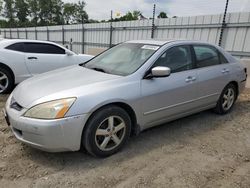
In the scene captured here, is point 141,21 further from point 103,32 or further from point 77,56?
point 77,56

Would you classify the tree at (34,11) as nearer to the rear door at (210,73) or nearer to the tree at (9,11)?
the tree at (9,11)

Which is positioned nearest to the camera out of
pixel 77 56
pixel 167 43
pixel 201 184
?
pixel 201 184

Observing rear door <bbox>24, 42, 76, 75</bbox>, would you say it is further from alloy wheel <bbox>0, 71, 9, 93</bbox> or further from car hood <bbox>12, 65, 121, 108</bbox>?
car hood <bbox>12, 65, 121, 108</bbox>

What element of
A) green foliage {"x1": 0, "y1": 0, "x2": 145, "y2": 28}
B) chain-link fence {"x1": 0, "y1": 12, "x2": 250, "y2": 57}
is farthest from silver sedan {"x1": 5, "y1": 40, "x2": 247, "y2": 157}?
green foliage {"x1": 0, "y1": 0, "x2": 145, "y2": 28}

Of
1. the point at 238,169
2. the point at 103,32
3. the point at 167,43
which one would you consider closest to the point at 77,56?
the point at 167,43

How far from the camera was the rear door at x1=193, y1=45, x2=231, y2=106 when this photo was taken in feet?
13.5

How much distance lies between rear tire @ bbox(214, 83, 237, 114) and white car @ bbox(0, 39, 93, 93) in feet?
13.8

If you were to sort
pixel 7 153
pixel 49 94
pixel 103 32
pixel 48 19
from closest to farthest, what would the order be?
pixel 49 94 < pixel 7 153 < pixel 103 32 < pixel 48 19

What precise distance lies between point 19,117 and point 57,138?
53 cm

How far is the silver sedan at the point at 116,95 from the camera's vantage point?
2.72 meters

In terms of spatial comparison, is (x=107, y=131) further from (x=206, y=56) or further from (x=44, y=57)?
(x=44, y=57)

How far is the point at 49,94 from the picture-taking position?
2842mm

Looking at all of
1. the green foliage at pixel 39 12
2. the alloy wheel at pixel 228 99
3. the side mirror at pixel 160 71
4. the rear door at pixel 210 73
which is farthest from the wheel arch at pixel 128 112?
the green foliage at pixel 39 12

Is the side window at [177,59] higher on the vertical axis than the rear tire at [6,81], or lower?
higher
